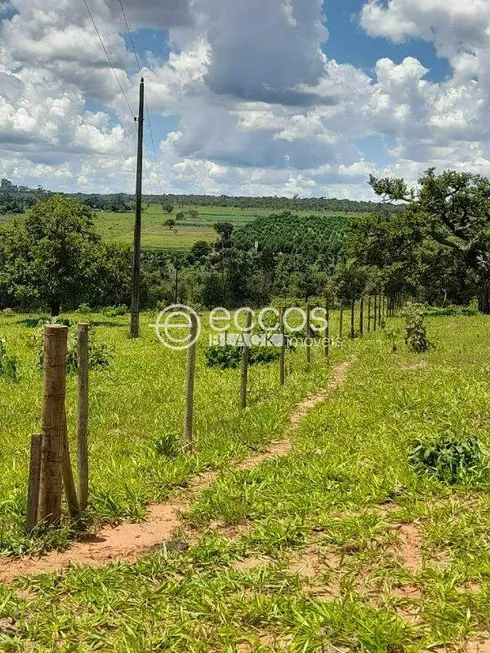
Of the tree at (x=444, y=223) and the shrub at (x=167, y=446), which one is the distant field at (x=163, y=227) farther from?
the shrub at (x=167, y=446)

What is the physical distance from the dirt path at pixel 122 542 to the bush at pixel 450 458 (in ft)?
7.75

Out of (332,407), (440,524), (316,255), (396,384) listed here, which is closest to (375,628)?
(440,524)

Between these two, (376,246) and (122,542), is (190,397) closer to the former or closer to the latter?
(122,542)

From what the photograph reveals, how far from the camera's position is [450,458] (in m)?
6.69

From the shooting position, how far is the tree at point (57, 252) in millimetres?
28172

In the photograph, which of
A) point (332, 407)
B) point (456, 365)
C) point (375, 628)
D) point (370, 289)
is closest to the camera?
point (375, 628)

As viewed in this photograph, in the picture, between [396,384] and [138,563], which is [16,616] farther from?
[396,384]

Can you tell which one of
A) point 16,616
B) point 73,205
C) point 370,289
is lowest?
point 16,616

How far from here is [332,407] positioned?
10.1 m

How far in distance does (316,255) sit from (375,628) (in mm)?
115154

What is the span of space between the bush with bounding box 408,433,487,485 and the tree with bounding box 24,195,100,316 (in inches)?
936

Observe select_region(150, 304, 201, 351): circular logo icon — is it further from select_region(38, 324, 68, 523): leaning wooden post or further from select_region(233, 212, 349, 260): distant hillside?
select_region(233, 212, 349, 260): distant hillside

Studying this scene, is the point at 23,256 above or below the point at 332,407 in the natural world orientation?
above

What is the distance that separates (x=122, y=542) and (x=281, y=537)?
4.68 feet
